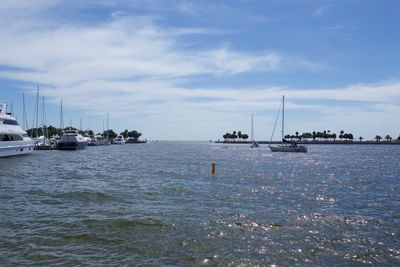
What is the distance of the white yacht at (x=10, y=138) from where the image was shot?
64.7m

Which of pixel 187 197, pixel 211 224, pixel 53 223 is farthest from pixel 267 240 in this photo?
pixel 187 197

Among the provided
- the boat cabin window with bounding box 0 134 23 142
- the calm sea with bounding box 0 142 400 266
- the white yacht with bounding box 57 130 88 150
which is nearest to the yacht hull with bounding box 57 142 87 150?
the white yacht with bounding box 57 130 88 150

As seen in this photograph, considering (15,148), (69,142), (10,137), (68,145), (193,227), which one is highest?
(10,137)

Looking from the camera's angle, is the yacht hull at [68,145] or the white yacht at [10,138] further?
the yacht hull at [68,145]

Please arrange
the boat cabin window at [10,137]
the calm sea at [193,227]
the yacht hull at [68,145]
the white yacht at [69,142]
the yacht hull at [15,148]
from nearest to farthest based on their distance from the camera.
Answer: the calm sea at [193,227] → the yacht hull at [15,148] → the boat cabin window at [10,137] → the yacht hull at [68,145] → the white yacht at [69,142]

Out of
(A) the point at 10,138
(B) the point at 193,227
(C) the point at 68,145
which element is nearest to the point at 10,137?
(A) the point at 10,138

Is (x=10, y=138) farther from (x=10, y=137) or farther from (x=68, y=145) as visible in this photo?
(x=68, y=145)

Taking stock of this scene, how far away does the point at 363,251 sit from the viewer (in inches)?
579

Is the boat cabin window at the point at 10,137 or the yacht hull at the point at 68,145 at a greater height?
the boat cabin window at the point at 10,137

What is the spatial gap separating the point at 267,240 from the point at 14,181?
25.8 meters

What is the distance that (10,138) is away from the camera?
68438 mm

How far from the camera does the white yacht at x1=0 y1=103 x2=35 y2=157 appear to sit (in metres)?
64.7

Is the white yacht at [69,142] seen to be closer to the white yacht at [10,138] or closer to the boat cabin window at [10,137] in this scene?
the white yacht at [10,138]

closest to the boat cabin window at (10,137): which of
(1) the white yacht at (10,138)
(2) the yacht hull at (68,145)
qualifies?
(1) the white yacht at (10,138)
